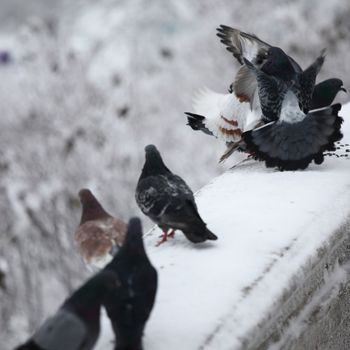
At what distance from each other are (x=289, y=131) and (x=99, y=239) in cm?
146

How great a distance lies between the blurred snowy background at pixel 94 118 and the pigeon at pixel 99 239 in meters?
6.22

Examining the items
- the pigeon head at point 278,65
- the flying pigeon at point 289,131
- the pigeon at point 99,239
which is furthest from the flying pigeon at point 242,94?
the pigeon at point 99,239

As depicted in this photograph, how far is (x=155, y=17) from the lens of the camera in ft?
54.9

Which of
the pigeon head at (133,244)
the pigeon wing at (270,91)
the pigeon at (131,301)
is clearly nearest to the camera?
the pigeon at (131,301)

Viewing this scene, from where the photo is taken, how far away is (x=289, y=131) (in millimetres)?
4109

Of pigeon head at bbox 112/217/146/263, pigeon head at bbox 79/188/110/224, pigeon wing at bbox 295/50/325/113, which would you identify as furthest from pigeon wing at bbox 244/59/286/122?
pigeon head at bbox 112/217/146/263

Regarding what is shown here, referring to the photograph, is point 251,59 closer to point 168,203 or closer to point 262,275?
point 168,203

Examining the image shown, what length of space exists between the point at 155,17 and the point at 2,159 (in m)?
7.25

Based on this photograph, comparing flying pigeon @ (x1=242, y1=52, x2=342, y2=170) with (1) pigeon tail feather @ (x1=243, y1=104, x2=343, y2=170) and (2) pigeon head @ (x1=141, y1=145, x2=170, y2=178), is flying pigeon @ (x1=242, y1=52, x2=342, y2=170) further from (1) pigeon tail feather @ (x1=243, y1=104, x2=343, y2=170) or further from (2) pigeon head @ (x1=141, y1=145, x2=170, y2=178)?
(2) pigeon head @ (x1=141, y1=145, x2=170, y2=178)

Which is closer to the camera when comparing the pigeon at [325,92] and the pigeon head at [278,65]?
the pigeon head at [278,65]

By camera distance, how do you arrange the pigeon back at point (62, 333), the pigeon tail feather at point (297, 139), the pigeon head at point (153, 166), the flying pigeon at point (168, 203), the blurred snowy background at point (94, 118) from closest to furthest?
the pigeon back at point (62, 333)
the flying pigeon at point (168, 203)
the pigeon head at point (153, 166)
the pigeon tail feather at point (297, 139)
the blurred snowy background at point (94, 118)

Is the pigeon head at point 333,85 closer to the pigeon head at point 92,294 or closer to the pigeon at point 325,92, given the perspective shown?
the pigeon at point 325,92

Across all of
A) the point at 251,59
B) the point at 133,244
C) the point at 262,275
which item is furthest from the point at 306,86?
the point at 133,244

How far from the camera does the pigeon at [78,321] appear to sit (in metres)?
2.09
